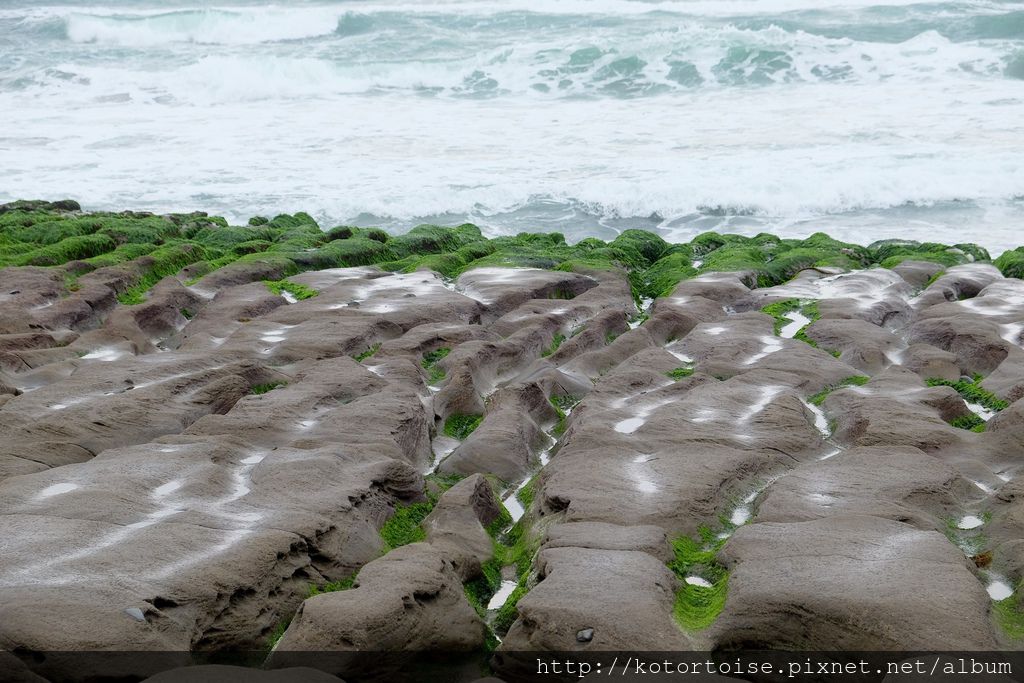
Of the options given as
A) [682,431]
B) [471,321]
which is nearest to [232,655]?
[682,431]

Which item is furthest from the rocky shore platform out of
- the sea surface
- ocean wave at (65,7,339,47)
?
ocean wave at (65,7,339,47)

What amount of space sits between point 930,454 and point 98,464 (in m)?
5.14

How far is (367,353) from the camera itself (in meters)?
8.70

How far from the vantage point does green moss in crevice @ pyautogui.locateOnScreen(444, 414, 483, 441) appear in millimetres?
7312

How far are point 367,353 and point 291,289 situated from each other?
7.73ft

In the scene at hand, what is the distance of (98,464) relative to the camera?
5652mm

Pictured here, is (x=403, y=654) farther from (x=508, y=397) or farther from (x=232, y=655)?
(x=508, y=397)

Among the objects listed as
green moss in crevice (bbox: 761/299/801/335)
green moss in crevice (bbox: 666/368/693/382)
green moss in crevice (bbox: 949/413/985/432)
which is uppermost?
green moss in crevice (bbox: 666/368/693/382)

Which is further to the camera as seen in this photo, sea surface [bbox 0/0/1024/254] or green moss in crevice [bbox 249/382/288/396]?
sea surface [bbox 0/0/1024/254]

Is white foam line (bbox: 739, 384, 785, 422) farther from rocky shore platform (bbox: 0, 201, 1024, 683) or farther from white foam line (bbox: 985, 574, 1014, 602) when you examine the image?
Result: white foam line (bbox: 985, 574, 1014, 602)

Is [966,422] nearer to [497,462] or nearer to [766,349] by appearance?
[766,349]

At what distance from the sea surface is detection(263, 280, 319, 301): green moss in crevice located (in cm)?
772

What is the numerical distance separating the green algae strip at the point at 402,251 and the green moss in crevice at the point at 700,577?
20.1 feet

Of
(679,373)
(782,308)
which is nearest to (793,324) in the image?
(782,308)
